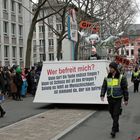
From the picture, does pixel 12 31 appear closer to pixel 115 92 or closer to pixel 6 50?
pixel 6 50

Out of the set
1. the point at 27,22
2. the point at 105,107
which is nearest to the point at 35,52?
the point at 27,22

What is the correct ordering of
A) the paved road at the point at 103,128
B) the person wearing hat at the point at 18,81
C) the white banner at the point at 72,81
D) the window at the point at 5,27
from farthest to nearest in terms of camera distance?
the window at the point at 5,27
the person wearing hat at the point at 18,81
the white banner at the point at 72,81
the paved road at the point at 103,128

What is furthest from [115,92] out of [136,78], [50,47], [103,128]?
[50,47]

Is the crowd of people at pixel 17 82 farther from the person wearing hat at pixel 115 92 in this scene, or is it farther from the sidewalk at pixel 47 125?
the person wearing hat at pixel 115 92

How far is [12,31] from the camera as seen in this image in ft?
185

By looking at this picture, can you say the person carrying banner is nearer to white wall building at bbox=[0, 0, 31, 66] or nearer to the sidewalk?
the sidewalk

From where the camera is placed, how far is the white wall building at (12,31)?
5311 centimetres

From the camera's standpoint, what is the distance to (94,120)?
13.0 meters

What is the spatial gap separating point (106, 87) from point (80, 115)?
3.88m

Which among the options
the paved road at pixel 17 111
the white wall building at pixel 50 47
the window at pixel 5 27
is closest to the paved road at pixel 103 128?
the paved road at pixel 17 111

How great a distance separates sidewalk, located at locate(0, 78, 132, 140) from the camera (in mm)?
10031

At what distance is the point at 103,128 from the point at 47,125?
5.13ft

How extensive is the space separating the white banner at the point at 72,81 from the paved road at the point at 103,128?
1305mm

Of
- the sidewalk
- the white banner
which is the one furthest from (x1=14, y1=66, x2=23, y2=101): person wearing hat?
the sidewalk
